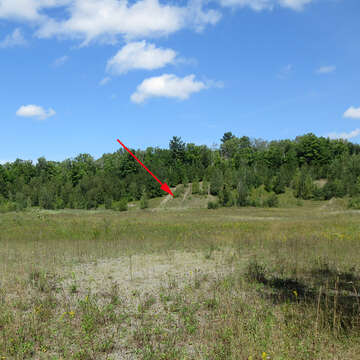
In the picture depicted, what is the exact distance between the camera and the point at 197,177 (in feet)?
246

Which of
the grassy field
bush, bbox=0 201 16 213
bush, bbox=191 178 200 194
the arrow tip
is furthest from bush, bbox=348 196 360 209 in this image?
bush, bbox=0 201 16 213

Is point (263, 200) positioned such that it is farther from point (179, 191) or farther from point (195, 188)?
point (179, 191)

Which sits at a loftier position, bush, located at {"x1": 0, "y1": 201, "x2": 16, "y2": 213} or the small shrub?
bush, located at {"x1": 0, "y1": 201, "x2": 16, "y2": 213}

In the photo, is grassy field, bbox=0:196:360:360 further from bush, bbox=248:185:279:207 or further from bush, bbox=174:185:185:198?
bush, bbox=174:185:185:198

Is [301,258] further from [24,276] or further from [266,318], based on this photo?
[24,276]

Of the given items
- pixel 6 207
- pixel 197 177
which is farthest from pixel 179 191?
pixel 6 207

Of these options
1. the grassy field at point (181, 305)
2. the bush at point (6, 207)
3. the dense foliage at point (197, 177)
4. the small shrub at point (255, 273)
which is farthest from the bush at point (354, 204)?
the bush at point (6, 207)

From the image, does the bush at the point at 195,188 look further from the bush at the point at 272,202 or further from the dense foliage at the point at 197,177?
the bush at the point at 272,202

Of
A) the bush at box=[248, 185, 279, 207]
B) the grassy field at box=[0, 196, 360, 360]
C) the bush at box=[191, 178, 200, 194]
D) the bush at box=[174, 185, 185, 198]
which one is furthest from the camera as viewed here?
the bush at box=[174, 185, 185, 198]

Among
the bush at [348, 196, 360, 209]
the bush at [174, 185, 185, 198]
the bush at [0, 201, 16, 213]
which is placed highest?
the bush at [174, 185, 185, 198]

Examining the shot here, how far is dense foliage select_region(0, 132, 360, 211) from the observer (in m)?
61.1

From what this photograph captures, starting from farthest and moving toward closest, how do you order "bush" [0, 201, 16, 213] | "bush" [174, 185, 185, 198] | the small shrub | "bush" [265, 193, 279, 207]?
"bush" [174, 185, 185, 198], "bush" [265, 193, 279, 207], "bush" [0, 201, 16, 213], the small shrub

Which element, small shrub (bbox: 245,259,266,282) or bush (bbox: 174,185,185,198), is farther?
bush (bbox: 174,185,185,198)

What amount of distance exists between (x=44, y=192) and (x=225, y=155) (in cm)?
6566
